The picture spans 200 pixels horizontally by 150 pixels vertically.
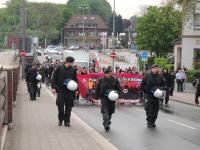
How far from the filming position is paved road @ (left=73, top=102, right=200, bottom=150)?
44.7 feet

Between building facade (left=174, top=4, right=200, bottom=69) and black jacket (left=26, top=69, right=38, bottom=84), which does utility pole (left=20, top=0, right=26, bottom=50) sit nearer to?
building facade (left=174, top=4, right=200, bottom=69)

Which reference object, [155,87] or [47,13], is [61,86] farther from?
[47,13]

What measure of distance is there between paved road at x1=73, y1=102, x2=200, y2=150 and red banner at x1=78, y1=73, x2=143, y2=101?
12.8 feet

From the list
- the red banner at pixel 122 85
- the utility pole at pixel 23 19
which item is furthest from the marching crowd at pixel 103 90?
the utility pole at pixel 23 19

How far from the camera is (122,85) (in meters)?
28.1

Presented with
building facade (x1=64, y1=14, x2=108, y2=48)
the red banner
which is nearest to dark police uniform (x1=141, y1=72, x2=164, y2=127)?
the red banner

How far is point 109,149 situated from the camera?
11.9 metres

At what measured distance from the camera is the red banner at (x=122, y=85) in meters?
27.6

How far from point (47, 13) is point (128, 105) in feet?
472

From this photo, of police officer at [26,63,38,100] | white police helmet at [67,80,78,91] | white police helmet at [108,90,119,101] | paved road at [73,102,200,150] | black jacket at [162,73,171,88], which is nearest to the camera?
paved road at [73,102,200,150]

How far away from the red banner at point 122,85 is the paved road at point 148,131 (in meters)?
3.91

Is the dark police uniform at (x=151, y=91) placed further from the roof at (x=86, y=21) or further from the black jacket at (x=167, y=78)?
the roof at (x=86, y=21)

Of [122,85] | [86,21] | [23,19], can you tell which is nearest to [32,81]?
[122,85]

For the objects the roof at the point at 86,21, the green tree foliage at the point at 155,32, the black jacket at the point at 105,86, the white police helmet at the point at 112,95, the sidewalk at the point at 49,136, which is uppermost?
the roof at the point at 86,21
